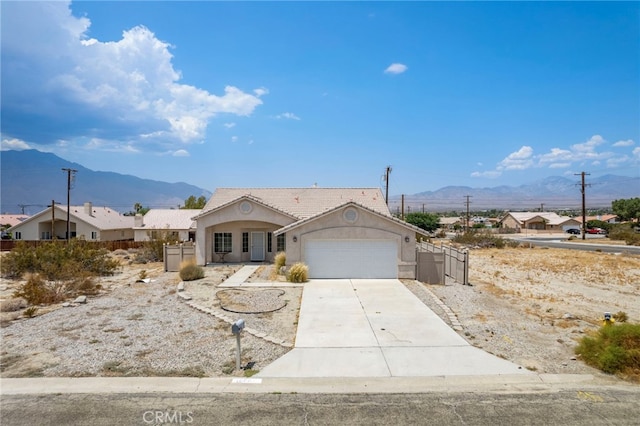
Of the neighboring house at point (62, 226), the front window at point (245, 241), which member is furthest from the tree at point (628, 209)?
the neighboring house at point (62, 226)

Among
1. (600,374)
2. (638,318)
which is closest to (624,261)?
(638,318)

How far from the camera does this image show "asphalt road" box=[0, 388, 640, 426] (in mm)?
6125

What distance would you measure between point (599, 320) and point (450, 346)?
617cm

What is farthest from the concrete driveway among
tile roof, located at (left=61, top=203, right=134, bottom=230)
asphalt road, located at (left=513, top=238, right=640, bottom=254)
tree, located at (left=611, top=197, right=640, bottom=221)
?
tree, located at (left=611, top=197, right=640, bottom=221)

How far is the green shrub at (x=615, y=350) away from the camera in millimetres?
7875

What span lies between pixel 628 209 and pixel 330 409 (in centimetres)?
9791

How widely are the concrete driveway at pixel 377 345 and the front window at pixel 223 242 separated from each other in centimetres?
1103

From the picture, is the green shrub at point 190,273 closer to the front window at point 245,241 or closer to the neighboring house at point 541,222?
the front window at point 245,241

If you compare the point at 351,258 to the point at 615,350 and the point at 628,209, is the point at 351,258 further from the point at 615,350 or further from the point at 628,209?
the point at 628,209

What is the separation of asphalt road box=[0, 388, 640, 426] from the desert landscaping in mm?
1036

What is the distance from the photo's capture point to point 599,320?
11859 millimetres

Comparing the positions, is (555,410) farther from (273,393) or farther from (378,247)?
(378,247)

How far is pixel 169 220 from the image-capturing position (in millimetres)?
46031

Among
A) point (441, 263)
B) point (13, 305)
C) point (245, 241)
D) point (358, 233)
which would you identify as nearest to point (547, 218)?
point (441, 263)
